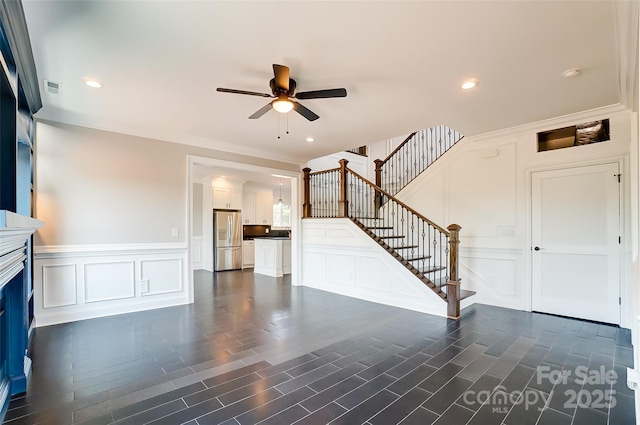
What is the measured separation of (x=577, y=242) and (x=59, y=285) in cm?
688

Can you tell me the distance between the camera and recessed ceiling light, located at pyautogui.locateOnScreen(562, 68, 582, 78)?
2.87 metres

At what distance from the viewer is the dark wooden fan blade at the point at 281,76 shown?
8.25 ft

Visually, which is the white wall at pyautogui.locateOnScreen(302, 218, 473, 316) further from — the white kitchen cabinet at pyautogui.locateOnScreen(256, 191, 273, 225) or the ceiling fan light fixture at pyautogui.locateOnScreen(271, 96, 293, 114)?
the white kitchen cabinet at pyautogui.locateOnScreen(256, 191, 273, 225)

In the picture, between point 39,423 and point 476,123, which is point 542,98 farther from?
point 39,423

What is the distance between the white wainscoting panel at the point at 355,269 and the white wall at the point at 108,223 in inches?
96.2

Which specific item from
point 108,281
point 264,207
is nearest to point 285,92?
point 108,281

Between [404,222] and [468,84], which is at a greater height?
[468,84]

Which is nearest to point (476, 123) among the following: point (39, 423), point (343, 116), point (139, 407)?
point (343, 116)

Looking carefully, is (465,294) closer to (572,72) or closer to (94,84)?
(572,72)

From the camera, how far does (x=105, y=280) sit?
13.9 ft

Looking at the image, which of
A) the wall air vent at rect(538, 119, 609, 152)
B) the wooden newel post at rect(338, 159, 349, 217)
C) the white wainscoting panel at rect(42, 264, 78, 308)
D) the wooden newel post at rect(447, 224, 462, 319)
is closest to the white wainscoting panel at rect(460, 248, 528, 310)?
the wooden newel post at rect(447, 224, 462, 319)

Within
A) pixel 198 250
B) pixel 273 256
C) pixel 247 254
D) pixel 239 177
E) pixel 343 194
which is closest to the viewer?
pixel 343 194

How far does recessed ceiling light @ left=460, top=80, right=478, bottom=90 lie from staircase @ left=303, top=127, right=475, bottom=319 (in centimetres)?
191

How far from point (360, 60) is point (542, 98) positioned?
2361 millimetres
